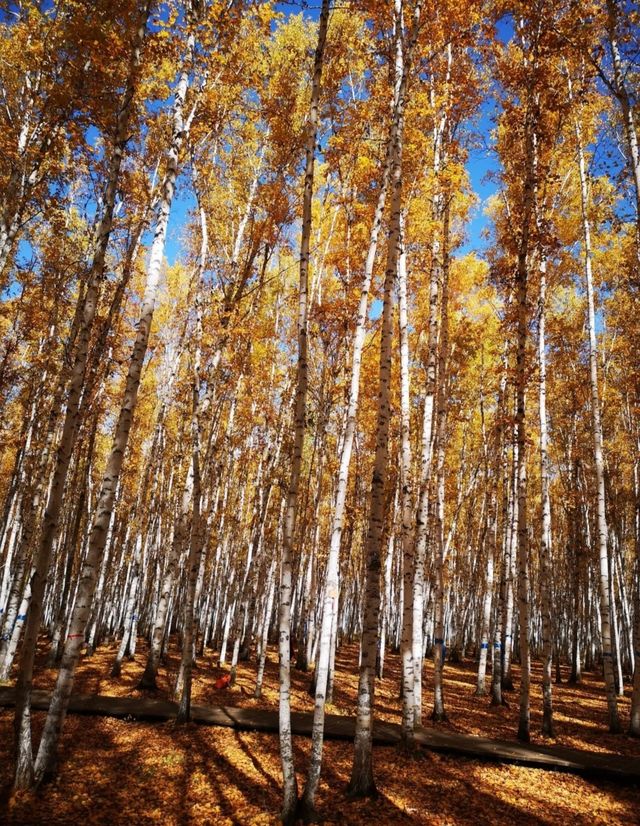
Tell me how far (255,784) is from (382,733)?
114 inches

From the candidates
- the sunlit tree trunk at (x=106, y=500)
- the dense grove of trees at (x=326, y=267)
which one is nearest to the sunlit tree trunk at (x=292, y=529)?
the dense grove of trees at (x=326, y=267)

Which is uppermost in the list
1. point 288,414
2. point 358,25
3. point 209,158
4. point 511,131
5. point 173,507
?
point 358,25

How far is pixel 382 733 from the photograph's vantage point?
8.27m

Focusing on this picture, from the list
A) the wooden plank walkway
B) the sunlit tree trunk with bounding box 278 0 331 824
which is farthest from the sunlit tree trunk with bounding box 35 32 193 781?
the wooden plank walkway

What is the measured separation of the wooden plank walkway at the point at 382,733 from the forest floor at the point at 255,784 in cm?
16

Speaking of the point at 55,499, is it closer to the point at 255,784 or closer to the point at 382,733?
the point at 255,784

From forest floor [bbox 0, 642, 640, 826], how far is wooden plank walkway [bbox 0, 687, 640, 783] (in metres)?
0.16

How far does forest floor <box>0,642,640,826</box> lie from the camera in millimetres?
5297

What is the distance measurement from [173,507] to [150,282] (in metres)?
17.0

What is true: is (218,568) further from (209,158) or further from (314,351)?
(209,158)

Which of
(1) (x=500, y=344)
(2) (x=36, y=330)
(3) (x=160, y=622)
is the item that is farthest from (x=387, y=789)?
(2) (x=36, y=330)

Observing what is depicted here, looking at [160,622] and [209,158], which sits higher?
[209,158]

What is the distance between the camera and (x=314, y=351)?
15.5 meters

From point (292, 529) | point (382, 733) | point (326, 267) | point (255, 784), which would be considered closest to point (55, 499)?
point (292, 529)
